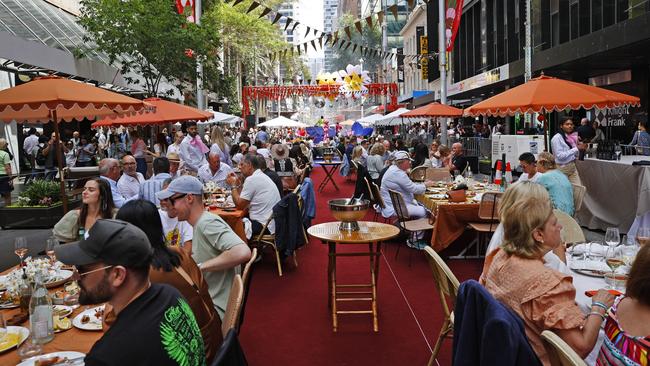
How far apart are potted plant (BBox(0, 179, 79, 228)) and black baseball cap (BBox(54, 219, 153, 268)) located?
9.95 m

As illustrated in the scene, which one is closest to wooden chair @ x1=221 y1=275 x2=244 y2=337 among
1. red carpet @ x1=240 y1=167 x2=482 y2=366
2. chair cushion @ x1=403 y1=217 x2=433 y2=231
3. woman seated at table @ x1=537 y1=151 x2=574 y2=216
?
red carpet @ x1=240 y1=167 x2=482 y2=366

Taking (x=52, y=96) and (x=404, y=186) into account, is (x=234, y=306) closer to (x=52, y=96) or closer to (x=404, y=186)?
(x=52, y=96)

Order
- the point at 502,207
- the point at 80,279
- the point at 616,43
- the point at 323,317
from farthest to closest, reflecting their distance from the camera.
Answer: the point at 616,43
the point at 323,317
the point at 502,207
the point at 80,279

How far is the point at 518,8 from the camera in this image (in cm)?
2334

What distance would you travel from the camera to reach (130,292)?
217cm

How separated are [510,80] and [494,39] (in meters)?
4.81

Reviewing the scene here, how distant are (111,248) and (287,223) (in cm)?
512

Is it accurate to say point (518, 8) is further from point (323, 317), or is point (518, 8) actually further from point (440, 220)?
point (323, 317)

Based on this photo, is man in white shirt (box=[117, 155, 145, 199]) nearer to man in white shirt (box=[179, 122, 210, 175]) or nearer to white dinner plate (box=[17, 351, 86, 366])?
man in white shirt (box=[179, 122, 210, 175])

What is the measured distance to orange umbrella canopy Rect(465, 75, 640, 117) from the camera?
24.9ft

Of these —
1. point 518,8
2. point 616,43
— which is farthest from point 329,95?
point 616,43

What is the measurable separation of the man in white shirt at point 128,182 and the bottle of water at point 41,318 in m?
4.79

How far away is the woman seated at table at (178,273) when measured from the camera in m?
2.96

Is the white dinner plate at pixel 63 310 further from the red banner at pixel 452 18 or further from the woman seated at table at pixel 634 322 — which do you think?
the red banner at pixel 452 18
